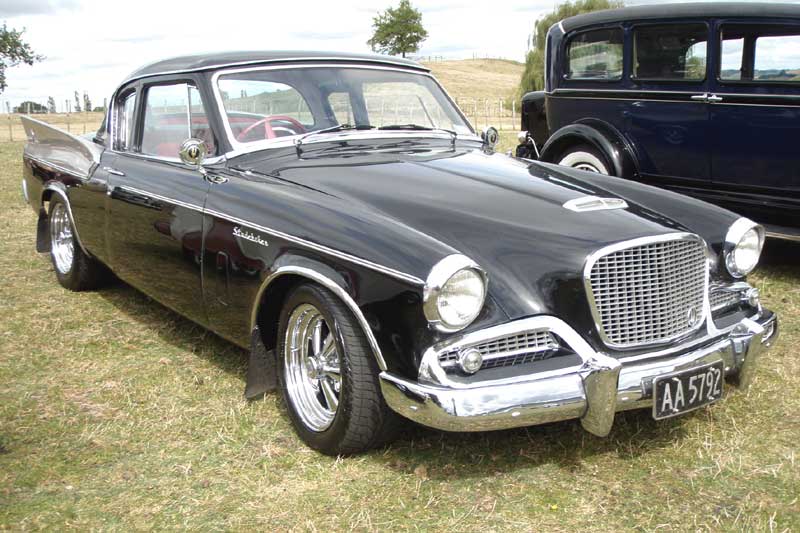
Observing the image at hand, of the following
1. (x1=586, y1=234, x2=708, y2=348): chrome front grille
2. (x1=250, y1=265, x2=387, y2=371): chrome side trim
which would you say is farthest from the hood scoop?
(x1=250, y1=265, x2=387, y2=371): chrome side trim

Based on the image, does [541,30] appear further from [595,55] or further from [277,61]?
[277,61]

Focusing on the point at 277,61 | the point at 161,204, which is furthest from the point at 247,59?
the point at 161,204

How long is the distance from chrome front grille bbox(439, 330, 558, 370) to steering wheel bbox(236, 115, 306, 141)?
179 centimetres

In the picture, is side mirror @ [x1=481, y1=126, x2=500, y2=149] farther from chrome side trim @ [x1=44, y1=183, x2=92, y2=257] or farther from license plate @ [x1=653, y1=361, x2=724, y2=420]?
chrome side trim @ [x1=44, y1=183, x2=92, y2=257]

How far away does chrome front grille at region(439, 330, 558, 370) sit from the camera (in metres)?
2.86

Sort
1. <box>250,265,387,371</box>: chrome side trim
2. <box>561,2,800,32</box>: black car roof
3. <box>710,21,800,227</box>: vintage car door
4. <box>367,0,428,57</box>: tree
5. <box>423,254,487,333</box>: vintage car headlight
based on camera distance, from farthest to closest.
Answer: <box>367,0,428,57</box>: tree, <box>561,2,800,32</box>: black car roof, <box>710,21,800,227</box>: vintage car door, <box>250,265,387,371</box>: chrome side trim, <box>423,254,487,333</box>: vintage car headlight

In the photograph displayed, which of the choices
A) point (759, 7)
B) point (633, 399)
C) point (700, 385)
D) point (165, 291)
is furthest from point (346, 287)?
point (759, 7)

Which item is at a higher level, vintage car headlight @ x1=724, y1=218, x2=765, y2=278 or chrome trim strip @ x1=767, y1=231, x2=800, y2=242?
vintage car headlight @ x1=724, y1=218, x2=765, y2=278

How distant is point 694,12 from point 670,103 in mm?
705

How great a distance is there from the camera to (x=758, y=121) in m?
5.90

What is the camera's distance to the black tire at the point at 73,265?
18.3 ft

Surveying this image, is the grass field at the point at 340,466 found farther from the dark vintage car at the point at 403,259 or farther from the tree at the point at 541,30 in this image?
the tree at the point at 541,30

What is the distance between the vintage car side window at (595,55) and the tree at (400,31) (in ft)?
186

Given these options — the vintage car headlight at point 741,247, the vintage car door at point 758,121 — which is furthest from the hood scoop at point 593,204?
the vintage car door at point 758,121
